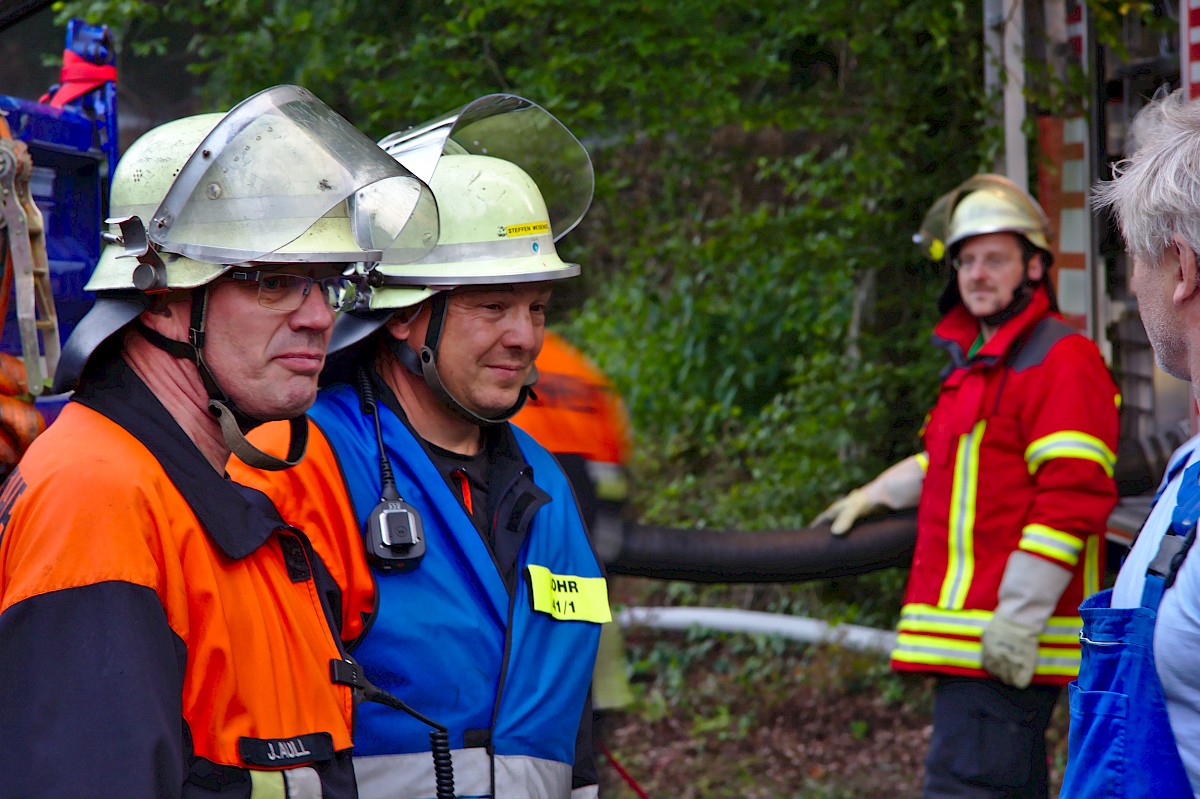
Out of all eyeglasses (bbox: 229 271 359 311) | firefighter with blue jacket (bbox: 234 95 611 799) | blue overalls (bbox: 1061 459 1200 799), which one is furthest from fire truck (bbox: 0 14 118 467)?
blue overalls (bbox: 1061 459 1200 799)

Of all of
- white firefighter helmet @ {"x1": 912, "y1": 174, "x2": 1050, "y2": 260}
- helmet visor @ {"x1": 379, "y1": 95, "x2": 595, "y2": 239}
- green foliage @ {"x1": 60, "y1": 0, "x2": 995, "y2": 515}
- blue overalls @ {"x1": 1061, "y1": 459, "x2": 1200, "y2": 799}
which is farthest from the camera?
green foliage @ {"x1": 60, "y1": 0, "x2": 995, "y2": 515}

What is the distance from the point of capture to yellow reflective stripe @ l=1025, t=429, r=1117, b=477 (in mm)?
3803

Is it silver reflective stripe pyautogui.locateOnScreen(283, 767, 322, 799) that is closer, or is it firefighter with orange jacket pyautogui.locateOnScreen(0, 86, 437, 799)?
firefighter with orange jacket pyautogui.locateOnScreen(0, 86, 437, 799)

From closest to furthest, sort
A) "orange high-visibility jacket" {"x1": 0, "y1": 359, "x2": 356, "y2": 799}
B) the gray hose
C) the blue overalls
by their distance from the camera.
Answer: "orange high-visibility jacket" {"x1": 0, "y1": 359, "x2": 356, "y2": 799}
the blue overalls
the gray hose

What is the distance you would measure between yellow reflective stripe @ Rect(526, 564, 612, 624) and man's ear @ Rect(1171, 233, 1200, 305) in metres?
1.23

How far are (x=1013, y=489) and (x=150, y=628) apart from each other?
3.03 m

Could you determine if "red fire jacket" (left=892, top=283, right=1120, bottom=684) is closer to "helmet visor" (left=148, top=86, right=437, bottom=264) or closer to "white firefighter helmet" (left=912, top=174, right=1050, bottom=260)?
"white firefighter helmet" (left=912, top=174, right=1050, bottom=260)

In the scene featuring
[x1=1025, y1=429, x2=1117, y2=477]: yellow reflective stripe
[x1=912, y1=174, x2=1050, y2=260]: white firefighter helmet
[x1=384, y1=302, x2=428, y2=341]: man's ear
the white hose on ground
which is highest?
[x1=912, y1=174, x2=1050, y2=260]: white firefighter helmet

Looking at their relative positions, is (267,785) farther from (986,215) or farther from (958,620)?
(986,215)

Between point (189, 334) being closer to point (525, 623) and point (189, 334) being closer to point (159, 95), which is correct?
point (525, 623)

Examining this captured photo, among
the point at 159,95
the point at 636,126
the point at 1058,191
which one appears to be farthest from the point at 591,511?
the point at 159,95

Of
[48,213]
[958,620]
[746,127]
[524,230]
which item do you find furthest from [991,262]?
[48,213]

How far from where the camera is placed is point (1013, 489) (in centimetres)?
394

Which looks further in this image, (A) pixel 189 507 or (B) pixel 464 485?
(B) pixel 464 485
